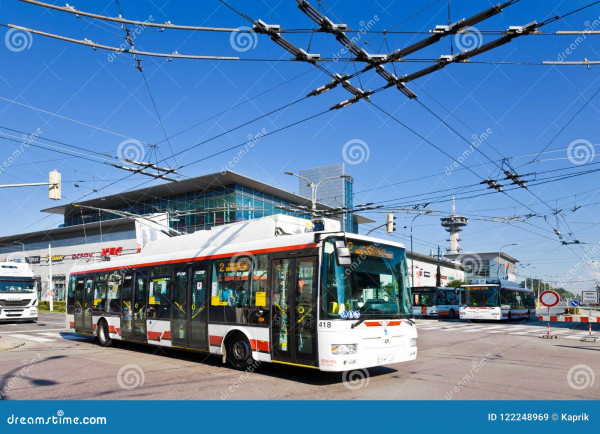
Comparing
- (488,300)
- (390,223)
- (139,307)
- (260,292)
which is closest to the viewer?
(260,292)

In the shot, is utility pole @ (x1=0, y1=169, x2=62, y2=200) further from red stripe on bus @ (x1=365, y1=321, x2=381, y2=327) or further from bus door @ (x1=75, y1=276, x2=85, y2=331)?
red stripe on bus @ (x1=365, y1=321, x2=381, y2=327)

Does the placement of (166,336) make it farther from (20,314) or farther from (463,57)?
(20,314)

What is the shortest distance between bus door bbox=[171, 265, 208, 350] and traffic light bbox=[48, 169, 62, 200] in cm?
729

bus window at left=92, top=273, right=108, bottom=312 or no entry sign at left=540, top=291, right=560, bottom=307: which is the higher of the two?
bus window at left=92, top=273, right=108, bottom=312

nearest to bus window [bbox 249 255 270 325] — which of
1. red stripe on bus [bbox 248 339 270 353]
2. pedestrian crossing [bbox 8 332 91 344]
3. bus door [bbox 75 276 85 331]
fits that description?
red stripe on bus [bbox 248 339 270 353]

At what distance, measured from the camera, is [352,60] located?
8719 mm

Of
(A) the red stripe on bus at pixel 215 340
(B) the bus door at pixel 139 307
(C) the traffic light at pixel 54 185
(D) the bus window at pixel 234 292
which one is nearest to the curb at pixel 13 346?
(B) the bus door at pixel 139 307

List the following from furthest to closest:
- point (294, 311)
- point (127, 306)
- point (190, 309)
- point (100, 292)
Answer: point (100, 292) < point (127, 306) < point (190, 309) < point (294, 311)

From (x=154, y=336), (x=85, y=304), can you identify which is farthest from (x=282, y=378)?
(x=85, y=304)

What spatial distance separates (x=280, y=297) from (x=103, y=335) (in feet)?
29.4

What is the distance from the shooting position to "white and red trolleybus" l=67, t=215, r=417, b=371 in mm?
8688

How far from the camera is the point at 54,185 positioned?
17109mm

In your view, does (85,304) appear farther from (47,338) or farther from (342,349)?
(342,349)

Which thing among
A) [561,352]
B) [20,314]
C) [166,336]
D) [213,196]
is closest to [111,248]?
[213,196]
